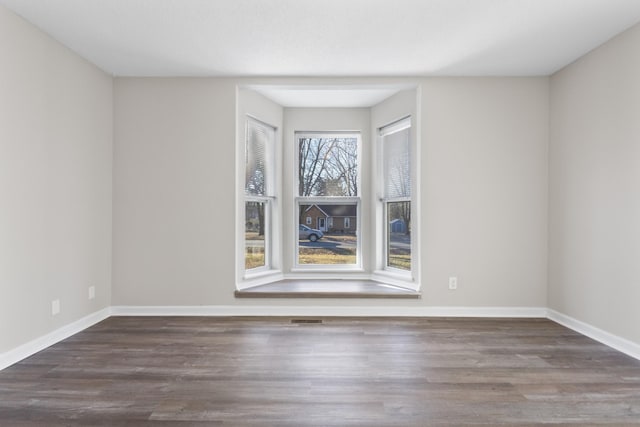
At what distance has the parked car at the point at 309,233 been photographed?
4859 mm

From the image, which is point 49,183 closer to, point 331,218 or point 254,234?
point 254,234

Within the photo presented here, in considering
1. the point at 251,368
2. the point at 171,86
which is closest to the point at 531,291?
the point at 251,368

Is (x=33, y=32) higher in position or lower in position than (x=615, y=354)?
higher

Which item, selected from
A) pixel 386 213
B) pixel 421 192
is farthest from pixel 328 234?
pixel 421 192

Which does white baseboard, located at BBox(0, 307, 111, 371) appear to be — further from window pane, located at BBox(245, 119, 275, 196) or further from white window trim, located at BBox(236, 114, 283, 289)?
window pane, located at BBox(245, 119, 275, 196)

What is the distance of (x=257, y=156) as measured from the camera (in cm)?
454

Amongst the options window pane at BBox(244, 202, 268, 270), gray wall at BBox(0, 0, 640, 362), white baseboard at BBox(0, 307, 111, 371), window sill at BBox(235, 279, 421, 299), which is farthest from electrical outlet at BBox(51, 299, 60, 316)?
window pane at BBox(244, 202, 268, 270)

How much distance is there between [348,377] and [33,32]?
10.9ft

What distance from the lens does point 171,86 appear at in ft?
12.8

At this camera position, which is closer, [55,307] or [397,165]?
[55,307]

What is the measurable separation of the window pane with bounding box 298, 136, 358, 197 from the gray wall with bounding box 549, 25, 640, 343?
2.16 metres

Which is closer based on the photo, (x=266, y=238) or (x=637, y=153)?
(x=637, y=153)

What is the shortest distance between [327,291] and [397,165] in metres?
1.68

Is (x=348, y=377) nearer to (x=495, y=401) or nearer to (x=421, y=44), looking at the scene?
(x=495, y=401)
